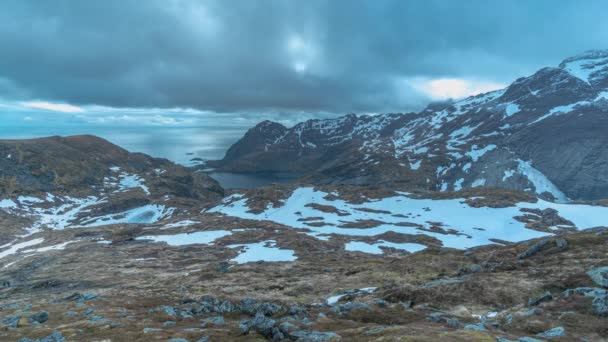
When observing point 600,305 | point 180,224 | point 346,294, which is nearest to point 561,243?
point 600,305

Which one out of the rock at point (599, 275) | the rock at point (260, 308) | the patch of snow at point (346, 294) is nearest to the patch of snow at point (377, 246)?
the patch of snow at point (346, 294)

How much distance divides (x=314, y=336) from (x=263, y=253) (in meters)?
89.6

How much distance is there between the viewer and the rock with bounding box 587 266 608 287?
35822mm

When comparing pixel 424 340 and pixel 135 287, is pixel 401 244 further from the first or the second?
pixel 424 340

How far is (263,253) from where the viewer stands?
114 m

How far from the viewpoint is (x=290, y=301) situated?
49875mm

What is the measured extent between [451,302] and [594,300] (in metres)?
12.4

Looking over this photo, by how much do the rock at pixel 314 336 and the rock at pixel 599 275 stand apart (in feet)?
93.0

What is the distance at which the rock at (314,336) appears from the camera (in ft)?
83.6

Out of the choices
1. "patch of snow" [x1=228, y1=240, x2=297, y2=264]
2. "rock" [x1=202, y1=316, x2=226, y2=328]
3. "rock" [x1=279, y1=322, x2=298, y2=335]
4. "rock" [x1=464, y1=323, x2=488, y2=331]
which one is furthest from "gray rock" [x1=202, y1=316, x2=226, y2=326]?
"patch of snow" [x1=228, y1=240, x2=297, y2=264]

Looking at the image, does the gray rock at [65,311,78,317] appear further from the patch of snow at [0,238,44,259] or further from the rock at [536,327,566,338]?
the patch of snow at [0,238,44,259]

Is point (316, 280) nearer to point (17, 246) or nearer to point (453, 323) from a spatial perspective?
point (453, 323)

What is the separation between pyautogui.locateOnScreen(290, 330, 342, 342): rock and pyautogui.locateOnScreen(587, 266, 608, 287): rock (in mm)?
28354

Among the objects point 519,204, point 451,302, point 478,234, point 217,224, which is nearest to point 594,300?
point 451,302
